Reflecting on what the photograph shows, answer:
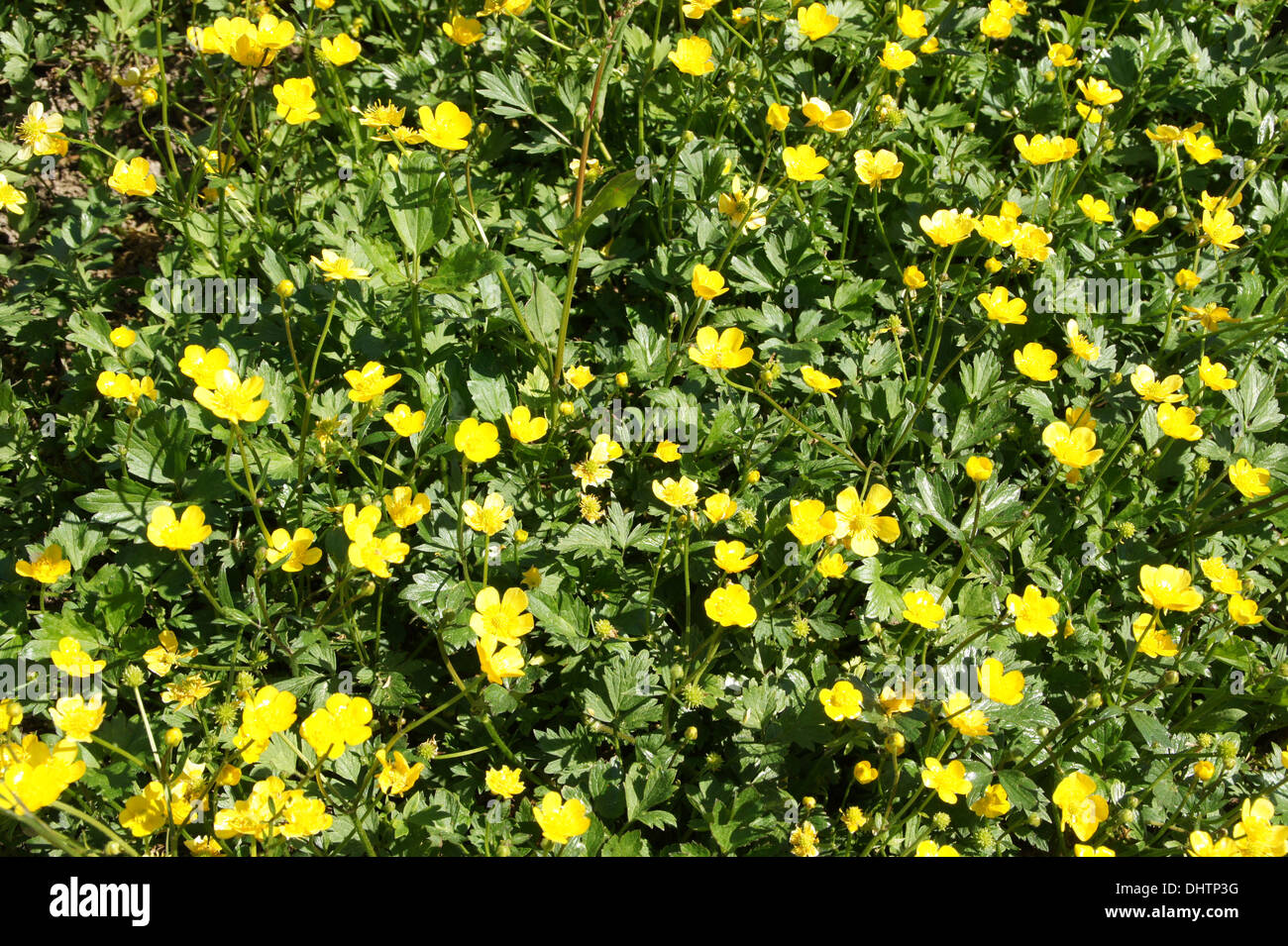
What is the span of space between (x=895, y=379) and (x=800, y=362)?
0.33 meters

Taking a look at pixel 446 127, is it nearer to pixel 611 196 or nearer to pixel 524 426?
pixel 611 196

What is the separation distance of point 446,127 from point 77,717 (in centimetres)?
188

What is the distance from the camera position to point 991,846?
8.07 feet

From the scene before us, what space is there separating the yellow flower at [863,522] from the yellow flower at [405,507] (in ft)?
3.49

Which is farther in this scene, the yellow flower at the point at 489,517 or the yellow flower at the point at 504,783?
the yellow flower at the point at 489,517

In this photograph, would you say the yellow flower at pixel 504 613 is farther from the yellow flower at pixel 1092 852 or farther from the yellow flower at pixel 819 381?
the yellow flower at pixel 1092 852

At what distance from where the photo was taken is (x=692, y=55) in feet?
10.8

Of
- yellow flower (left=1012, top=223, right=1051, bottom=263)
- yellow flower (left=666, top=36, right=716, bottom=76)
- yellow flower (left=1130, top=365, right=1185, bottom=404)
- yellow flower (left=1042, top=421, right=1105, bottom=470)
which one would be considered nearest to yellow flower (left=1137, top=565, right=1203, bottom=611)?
yellow flower (left=1042, top=421, right=1105, bottom=470)

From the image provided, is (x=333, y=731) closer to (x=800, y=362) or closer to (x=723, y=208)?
(x=800, y=362)

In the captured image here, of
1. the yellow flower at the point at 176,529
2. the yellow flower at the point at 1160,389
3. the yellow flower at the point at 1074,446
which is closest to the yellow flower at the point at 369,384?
the yellow flower at the point at 176,529

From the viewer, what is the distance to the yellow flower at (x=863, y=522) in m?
2.56

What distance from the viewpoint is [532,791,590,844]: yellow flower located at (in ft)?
7.18

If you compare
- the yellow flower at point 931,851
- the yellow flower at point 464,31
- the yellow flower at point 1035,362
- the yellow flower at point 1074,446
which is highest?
the yellow flower at point 464,31
